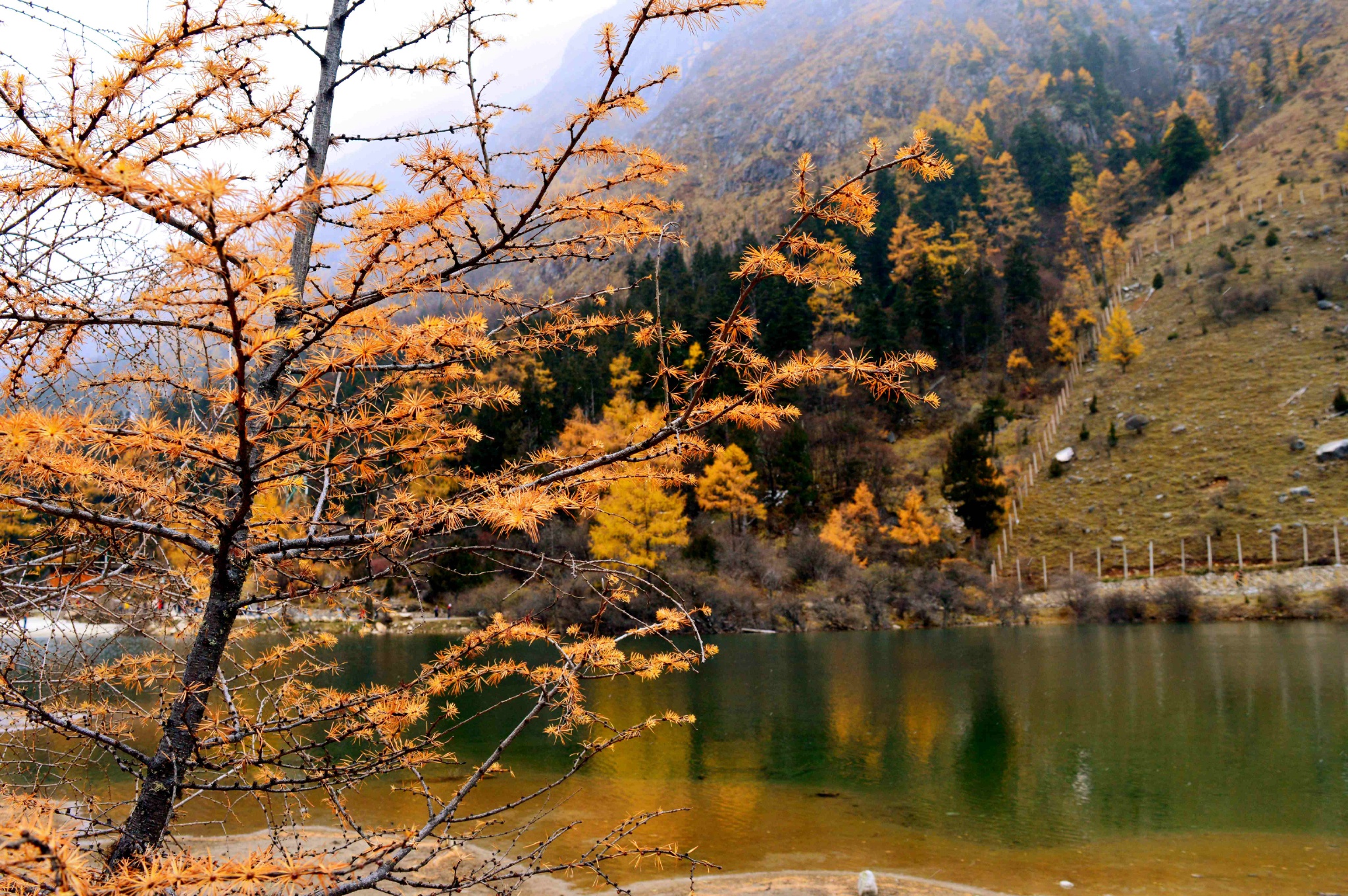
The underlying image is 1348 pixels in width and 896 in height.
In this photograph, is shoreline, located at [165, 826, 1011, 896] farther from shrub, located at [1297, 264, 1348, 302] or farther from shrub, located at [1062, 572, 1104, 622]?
shrub, located at [1297, 264, 1348, 302]

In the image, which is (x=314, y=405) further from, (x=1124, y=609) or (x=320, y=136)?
(x=1124, y=609)

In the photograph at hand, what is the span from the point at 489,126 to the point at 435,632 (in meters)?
30.0

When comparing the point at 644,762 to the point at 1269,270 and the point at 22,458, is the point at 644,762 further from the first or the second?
the point at 1269,270

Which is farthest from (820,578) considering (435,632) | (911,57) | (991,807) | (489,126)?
(911,57)

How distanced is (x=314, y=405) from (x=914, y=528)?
32.6m

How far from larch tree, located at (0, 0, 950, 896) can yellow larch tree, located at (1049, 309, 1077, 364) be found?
51.2 m

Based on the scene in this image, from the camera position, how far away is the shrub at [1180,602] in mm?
27016

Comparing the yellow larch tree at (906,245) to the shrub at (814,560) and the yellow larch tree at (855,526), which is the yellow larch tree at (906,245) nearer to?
the yellow larch tree at (855,526)

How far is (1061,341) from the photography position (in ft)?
154

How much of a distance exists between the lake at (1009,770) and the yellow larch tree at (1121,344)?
26416 mm

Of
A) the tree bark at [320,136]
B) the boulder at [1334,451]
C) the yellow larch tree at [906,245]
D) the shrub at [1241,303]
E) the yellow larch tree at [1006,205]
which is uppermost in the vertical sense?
the yellow larch tree at [1006,205]

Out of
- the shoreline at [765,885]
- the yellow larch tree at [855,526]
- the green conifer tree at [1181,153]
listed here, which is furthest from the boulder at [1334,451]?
the green conifer tree at [1181,153]

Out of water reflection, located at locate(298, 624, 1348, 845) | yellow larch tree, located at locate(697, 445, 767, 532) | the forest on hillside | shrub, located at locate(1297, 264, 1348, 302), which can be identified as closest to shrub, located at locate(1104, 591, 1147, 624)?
the forest on hillside

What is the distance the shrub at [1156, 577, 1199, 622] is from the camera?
88.6 feet
